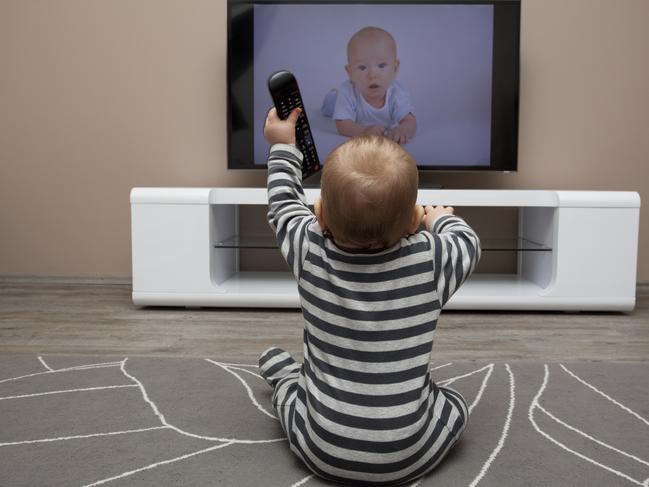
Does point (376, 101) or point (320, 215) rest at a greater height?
point (376, 101)

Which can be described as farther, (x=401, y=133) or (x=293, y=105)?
(x=401, y=133)

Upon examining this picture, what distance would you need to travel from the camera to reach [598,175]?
2908mm

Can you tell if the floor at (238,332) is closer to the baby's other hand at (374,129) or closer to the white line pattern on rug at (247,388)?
the white line pattern on rug at (247,388)

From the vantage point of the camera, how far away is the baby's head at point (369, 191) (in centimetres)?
92

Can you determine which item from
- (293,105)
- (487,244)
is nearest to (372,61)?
(487,244)

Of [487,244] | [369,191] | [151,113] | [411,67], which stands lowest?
[487,244]

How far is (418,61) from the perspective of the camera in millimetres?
2662

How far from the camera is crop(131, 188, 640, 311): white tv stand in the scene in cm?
241

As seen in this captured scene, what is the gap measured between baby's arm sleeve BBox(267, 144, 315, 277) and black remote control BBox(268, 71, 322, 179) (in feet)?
0.16

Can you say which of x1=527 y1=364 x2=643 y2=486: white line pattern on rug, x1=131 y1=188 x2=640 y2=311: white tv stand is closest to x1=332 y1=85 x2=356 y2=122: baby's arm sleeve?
x1=131 y1=188 x2=640 y2=311: white tv stand

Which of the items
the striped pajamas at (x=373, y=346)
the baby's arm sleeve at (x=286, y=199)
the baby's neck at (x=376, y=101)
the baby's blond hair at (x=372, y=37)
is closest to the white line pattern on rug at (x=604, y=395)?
the striped pajamas at (x=373, y=346)

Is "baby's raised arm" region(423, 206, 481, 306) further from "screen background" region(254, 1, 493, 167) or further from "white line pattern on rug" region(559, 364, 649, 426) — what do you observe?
"screen background" region(254, 1, 493, 167)

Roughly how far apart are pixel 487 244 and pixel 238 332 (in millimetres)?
1139

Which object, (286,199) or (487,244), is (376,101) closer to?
(487,244)
